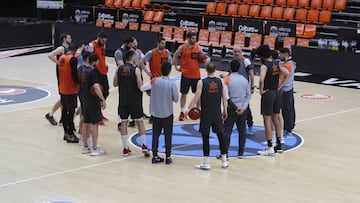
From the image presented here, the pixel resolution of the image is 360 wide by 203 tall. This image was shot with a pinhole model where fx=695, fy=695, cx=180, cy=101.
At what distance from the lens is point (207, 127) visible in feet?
35.6

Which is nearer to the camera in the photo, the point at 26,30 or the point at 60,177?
the point at 60,177

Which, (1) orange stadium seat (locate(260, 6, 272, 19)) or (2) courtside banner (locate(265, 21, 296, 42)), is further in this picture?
(1) orange stadium seat (locate(260, 6, 272, 19))

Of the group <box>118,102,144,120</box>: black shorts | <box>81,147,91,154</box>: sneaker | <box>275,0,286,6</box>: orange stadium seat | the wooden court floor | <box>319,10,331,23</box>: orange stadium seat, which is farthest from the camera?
<box>275,0,286,6</box>: orange stadium seat

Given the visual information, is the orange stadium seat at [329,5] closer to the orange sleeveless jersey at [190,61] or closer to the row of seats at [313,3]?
the row of seats at [313,3]

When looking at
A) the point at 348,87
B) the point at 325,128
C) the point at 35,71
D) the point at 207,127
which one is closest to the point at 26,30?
the point at 35,71

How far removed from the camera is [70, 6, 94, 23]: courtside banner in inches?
1147

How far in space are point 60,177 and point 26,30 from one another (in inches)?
683

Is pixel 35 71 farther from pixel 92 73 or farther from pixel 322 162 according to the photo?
pixel 322 162

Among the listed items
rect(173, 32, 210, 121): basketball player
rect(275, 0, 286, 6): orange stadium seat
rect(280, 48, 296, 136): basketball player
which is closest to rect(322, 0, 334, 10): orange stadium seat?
rect(275, 0, 286, 6): orange stadium seat

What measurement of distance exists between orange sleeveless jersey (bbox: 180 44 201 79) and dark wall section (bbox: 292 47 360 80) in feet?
26.8

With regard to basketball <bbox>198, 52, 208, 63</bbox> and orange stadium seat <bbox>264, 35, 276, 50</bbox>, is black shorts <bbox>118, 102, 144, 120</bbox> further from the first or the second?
orange stadium seat <bbox>264, 35, 276, 50</bbox>

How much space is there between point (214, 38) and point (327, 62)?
5.04 metres

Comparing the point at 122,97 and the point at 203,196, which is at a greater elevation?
the point at 122,97

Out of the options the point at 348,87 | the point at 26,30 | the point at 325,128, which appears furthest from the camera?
the point at 26,30
